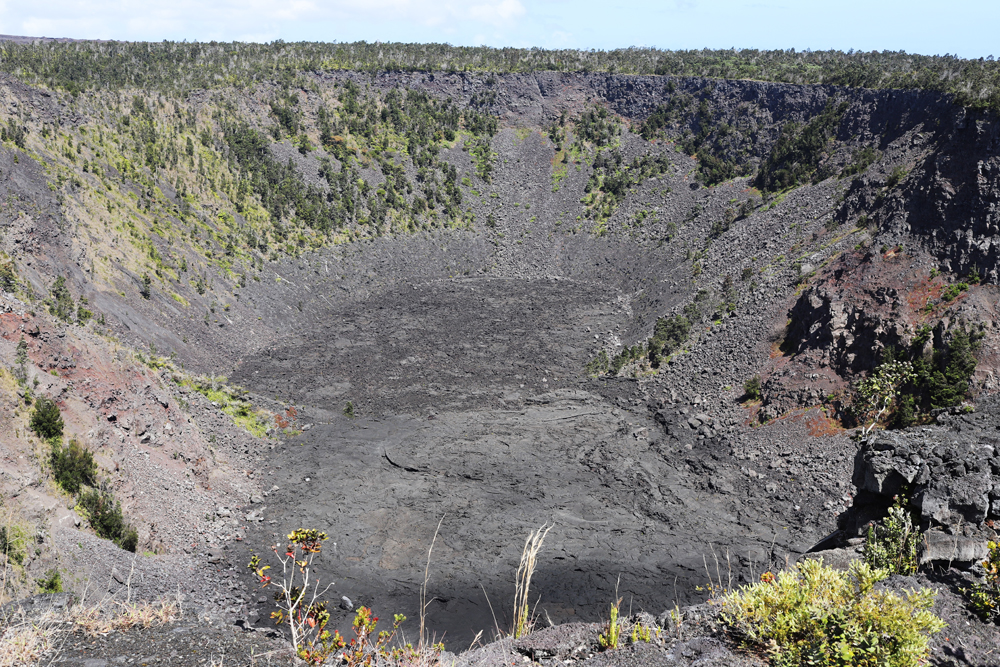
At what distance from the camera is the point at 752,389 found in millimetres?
28578

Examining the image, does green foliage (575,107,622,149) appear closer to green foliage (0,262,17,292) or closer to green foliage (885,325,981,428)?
green foliage (885,325,981,428)

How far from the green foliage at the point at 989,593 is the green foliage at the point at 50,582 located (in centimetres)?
1809

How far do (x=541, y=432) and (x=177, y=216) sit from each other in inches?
1130

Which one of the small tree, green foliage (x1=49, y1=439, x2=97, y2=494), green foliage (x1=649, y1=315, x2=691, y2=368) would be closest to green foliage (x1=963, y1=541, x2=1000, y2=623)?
the small tree

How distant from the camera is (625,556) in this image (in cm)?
2034

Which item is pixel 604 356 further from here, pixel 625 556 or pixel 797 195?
pixel 797 195

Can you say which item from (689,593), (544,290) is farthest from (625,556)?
(544,290)

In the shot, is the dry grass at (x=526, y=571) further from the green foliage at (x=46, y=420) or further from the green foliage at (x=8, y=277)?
the green foliage at (x=8, y=277)

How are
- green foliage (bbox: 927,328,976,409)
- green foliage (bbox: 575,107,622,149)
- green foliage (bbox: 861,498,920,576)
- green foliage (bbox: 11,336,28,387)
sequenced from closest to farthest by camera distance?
green foliage (bbox: 861,498,920,576) → green foliage (bbox: 11,336,28,387) → green foliage (bbox: 927,328,976,409) → green foliage (bbox: 575,107,622,149)

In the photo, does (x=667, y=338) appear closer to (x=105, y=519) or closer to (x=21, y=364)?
(x=105, y=519)

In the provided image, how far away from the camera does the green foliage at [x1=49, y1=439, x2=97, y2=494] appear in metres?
17.7

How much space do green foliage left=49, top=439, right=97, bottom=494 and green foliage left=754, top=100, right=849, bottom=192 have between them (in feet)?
149

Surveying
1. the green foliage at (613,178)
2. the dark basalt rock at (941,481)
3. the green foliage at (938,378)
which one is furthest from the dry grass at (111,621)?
the green foliage at (613,178)

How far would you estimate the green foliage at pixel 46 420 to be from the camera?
18.3m
